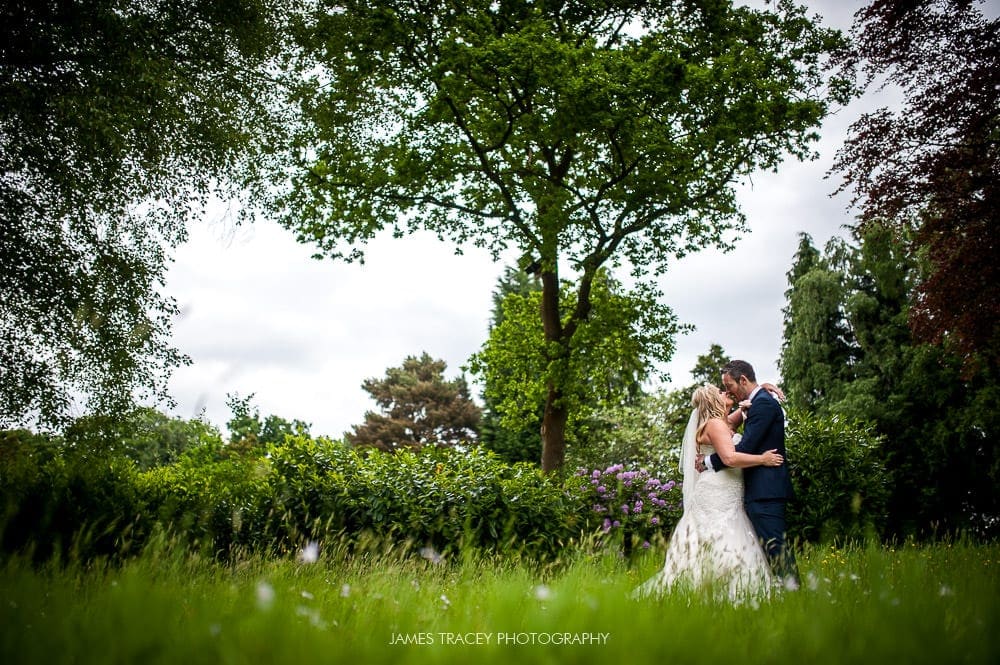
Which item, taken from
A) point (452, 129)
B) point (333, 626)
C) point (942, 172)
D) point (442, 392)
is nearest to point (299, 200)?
point (452, 129)

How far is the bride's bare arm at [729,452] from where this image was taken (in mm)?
5527

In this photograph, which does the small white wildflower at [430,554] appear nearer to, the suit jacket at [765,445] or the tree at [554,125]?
the suit jacket at [765,445]

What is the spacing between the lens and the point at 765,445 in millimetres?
5656

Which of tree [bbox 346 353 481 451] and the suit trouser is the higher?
tree [bbox 346 353 481 451]

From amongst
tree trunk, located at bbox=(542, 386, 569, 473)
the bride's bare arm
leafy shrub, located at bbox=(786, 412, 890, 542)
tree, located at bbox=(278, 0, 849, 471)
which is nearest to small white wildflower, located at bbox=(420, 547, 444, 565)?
the bride's bare arm

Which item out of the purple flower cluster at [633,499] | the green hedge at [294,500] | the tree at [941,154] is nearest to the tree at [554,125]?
the tree at [941,154]

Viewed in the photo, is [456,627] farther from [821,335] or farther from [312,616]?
[821,335]

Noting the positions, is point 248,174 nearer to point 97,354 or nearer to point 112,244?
point 112,244

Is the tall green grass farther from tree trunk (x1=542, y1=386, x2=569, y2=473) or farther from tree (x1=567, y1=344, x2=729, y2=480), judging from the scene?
tree (x1=567, y1=344, x2=729, y2=480)

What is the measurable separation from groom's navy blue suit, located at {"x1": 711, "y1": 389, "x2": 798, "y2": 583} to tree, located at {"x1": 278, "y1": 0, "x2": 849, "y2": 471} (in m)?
7.51

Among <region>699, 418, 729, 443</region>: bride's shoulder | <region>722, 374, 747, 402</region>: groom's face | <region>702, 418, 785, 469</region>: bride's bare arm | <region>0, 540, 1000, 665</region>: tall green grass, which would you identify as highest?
<region>722, 374, 747, 402</region>: groom's face

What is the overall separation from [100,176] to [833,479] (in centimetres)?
1293

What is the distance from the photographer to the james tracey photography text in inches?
92.3

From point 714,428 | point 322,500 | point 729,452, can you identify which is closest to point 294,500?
point 322,500
